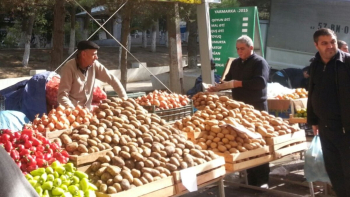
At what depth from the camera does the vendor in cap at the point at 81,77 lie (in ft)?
19.2

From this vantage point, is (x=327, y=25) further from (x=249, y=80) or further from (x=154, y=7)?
(x=249, y=80)

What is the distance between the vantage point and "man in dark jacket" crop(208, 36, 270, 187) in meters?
6.06

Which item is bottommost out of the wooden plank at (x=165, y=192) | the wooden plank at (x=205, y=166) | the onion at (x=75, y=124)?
the wooden plank at (x=165, y=192)

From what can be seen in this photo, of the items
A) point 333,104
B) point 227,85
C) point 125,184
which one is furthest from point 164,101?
Answer: point 125,184

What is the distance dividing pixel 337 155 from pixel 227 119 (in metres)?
1.18

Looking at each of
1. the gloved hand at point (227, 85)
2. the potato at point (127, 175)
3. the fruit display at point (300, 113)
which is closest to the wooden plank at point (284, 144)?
the gloved hand at point (227, 85)

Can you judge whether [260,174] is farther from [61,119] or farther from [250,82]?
[61,119]

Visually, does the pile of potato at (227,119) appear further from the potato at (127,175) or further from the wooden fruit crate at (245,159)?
the potato at (127,175)

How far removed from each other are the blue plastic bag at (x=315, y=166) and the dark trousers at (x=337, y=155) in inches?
24.6

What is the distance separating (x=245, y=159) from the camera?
492 centimetres

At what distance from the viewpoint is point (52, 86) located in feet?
24.1

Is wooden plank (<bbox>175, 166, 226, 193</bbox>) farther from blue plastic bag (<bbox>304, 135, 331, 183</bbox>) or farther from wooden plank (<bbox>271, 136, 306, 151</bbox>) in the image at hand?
blue plastic bag (<bbox>304, 135, 331, 183</bbox>)

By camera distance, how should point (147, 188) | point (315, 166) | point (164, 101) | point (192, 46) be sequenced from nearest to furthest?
point (147, 188) < point (315, 166) < point (164, 101) < point (192, 46)

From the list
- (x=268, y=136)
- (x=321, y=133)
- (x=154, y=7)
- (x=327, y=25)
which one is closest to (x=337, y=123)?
(x=321, y=133)
